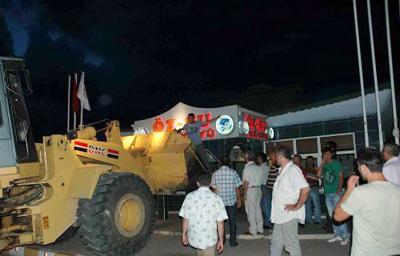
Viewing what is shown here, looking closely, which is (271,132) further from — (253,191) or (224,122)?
(253,191)

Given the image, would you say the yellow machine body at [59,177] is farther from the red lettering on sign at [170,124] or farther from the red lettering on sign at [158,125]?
the red lettering on sign at [158,125]

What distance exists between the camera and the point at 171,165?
9953mm

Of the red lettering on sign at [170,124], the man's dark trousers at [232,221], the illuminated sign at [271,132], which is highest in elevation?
the red lettering on sign at [170,124]

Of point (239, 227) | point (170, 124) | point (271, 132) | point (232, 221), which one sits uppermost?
point (170, 124)

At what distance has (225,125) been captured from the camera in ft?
50.7

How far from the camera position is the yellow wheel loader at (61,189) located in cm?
752

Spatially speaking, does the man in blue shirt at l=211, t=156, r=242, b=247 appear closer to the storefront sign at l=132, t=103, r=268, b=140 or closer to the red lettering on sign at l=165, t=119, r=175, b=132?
the storefront sign at l=132, t=103, r=268, b=140

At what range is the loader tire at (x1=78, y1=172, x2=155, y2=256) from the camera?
25.6 ft

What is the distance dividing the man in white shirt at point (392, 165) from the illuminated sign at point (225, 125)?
8.82 m

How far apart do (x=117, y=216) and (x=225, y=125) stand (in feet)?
25.7

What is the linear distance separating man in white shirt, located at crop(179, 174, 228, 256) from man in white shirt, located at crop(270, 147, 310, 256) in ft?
3.16

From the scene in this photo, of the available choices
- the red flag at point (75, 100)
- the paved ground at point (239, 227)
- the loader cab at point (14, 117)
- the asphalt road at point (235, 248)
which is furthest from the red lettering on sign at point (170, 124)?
the loader cab at point (14, 117)

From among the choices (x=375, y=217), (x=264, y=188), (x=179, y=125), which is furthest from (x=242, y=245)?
(x=179, y=125)

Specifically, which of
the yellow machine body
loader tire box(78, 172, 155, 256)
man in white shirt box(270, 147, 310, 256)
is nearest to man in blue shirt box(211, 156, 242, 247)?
the yellow machine body
